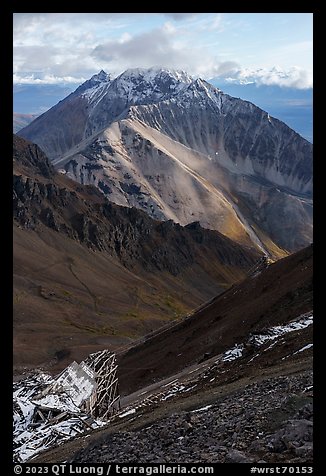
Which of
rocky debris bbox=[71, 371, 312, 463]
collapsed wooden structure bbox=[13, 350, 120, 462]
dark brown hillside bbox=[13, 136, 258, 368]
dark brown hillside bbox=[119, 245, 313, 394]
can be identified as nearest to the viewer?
rocky debris bbox=[71, 371, 312, 463]

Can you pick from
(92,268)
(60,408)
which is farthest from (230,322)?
(92,268)

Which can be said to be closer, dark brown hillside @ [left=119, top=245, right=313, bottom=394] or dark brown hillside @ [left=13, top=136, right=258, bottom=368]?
dark brown hillside @ [left=119, top=245, right=313, bottom=394]

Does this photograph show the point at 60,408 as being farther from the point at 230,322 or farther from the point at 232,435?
the point at 230,322

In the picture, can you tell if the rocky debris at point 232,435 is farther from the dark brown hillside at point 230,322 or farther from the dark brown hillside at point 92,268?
the dark brown hillside at point 92,268

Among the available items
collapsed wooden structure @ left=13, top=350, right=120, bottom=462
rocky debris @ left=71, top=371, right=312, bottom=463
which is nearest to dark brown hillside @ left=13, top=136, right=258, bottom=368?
collapsed wooden structure @ left=13, top=350, right=120, bottom=462

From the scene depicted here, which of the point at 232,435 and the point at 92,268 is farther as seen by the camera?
the point at 92,268

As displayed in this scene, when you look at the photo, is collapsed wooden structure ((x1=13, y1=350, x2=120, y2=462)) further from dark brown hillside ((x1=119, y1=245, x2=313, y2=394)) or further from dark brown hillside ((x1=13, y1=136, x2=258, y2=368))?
dark brown hillside ((x1=13, y1=136, x2=258, y2=368))
